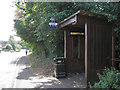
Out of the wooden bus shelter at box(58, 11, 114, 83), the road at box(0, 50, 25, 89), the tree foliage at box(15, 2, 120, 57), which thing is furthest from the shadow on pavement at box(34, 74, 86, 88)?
the tree foliage at box(15, 2, 120, 57)

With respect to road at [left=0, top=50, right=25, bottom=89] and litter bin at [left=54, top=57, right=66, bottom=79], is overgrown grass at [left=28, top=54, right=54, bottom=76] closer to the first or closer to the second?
litter bin at [left=54, top=57, right=66, bottom=79]

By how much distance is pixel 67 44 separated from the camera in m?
7.27

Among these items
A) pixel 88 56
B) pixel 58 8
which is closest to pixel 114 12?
pixel 88 56

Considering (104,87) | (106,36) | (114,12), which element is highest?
(114,12)

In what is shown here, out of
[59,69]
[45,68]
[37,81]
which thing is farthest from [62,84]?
[45,68]

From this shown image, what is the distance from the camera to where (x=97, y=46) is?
506 cm

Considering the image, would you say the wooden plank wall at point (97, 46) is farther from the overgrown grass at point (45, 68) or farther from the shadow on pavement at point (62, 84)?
the overgrown grass at point (45, 68)

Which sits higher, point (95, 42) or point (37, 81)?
point (95, 42)

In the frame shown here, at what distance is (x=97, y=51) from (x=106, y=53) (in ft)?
1.98

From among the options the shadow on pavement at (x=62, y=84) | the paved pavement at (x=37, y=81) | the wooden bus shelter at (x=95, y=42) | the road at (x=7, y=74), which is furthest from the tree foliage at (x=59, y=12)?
the road at (x=7, y=74)

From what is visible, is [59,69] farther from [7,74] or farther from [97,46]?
[7,74]

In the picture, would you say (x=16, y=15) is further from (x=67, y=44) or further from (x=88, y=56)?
(x=88, y=56)

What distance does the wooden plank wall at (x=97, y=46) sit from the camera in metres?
4.83

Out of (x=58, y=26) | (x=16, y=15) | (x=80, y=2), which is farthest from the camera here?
(x=16, y=15)
